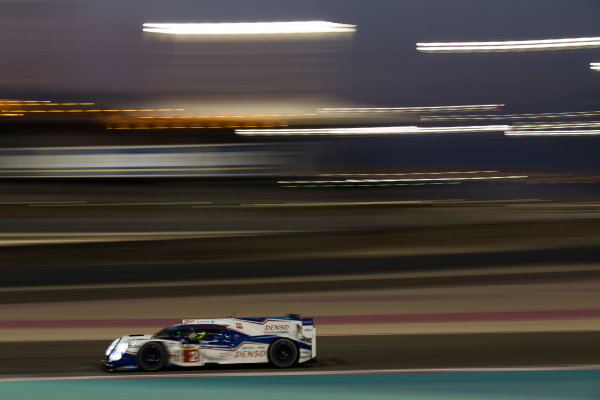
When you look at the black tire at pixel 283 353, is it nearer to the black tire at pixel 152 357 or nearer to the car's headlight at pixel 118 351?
the black tire at pixel 152 357

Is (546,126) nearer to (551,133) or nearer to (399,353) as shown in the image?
(551,133)

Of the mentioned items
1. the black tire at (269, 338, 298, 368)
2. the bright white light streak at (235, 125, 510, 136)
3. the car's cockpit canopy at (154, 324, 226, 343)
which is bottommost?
the black tire at (269, 338, 298, 368)

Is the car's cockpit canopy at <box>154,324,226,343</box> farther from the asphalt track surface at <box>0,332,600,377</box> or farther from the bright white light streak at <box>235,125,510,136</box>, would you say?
the bright white light streak at <box>235,125,510,136</box>

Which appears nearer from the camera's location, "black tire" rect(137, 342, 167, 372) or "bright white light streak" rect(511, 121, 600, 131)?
"black tire" rect(137, 342, 167, 372)

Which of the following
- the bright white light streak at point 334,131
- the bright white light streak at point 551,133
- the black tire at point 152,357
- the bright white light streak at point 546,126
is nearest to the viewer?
the black tire at point 152,357

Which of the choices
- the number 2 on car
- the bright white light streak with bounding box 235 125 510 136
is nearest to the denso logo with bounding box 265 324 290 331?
Answer: the number 2 on car

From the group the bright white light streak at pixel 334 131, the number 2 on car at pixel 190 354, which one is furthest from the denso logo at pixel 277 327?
the bright white light streak at pixel 334 131

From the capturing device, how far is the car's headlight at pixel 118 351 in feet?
13.0

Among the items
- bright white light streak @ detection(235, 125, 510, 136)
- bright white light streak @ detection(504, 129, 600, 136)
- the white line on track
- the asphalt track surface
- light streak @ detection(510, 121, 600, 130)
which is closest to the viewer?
the white line on track

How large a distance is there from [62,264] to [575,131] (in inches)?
521

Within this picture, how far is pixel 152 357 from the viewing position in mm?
3975

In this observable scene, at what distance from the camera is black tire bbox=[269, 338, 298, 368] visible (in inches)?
160

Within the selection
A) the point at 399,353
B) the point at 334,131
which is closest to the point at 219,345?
the point at 399,353

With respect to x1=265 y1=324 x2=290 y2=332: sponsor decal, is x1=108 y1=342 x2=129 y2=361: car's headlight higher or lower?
lower
